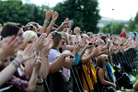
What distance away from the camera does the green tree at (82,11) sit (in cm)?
6081

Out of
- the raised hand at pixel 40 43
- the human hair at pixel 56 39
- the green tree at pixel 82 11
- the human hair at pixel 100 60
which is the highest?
the raised hand at pixel 40 43

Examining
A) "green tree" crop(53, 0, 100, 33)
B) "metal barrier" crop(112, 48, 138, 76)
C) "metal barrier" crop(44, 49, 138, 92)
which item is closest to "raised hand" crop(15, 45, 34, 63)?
"metal barrier" crop(44, 49, 138, 92)

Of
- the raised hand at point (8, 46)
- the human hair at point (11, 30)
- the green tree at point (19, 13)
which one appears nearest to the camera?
the raised hand at point (8, 46)

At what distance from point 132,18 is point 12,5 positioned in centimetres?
5711

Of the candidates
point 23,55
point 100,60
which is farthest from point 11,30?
point 100,60

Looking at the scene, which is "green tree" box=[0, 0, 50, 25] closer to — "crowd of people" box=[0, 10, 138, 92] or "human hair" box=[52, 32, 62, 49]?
"crowd of people" box=[0, 10, 138, 92]

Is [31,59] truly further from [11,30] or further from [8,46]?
[8,46]

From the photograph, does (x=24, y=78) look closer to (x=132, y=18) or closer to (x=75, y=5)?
(x=75, y=5)

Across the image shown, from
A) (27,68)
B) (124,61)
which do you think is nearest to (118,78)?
(124,61)

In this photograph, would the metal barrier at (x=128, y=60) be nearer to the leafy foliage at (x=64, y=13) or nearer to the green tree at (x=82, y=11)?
the leafy foliage at (x=64, y=13)

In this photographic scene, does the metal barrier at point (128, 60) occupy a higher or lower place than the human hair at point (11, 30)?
lower

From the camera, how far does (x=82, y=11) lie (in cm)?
6400

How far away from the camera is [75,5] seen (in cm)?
6294

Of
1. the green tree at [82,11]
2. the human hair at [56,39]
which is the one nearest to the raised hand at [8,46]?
the human hair at [56,39]
